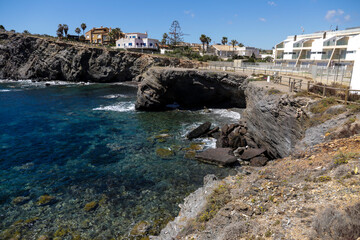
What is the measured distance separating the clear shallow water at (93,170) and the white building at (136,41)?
69.0 meters

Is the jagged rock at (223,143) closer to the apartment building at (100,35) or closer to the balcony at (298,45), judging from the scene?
the balcony at (298,45)

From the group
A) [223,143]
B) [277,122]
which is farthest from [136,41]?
[277,122]

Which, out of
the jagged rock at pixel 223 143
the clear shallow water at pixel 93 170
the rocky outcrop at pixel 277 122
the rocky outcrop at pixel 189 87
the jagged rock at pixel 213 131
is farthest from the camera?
the rocky outcrop at pixel 189 87

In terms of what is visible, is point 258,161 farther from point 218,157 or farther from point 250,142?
point 250,142

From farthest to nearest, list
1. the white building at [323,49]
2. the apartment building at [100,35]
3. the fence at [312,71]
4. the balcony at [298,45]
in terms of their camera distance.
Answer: the apartment building at [100,35] < the balcony at [298,45] < the white building at [323,49] < the fence at [312,71]

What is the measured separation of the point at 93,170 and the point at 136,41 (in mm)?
90014

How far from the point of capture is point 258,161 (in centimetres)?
2031

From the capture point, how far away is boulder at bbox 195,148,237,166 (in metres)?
20.2

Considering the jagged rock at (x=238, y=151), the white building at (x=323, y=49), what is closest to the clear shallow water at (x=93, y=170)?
the jagged rock at (x=238, y=151)

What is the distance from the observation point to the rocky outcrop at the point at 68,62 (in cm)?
7831

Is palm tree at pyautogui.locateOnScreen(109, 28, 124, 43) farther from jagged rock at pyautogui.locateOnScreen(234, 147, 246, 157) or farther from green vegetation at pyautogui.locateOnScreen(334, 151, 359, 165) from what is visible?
green vegetation at pyautogui.locateOnScreen(334, 151, 359, 165)

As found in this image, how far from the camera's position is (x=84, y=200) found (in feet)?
50.1

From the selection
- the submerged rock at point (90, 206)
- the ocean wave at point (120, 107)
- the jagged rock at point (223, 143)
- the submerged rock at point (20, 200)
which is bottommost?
the submerged rock at point (90, 206)

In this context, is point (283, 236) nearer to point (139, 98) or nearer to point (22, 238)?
point (22, 238)
